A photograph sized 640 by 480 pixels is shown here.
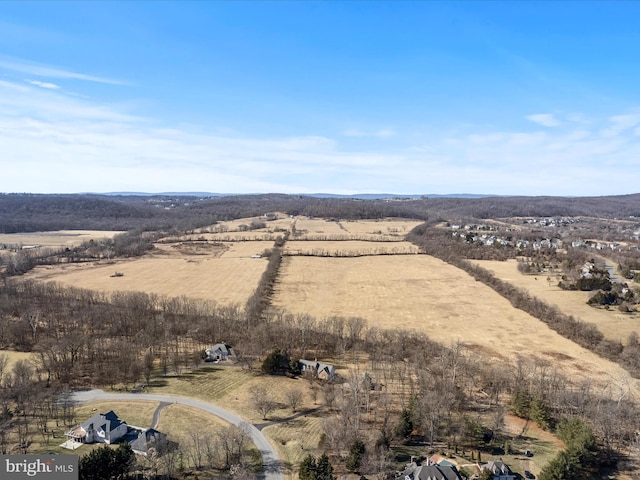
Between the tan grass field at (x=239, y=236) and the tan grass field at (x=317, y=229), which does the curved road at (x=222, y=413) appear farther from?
the tan grass field at (x=317, y=229)

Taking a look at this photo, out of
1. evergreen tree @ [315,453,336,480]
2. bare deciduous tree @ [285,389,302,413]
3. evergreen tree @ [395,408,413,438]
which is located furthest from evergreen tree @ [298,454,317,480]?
bare deciduous tree @ [285,389,302,413]

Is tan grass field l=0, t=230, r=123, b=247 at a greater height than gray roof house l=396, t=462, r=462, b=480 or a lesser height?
greater

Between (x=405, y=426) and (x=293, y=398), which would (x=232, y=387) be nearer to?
(x=293, y=398)

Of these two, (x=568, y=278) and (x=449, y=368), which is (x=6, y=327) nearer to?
(x=449, y=368)

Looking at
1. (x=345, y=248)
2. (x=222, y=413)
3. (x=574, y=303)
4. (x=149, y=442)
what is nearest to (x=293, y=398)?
(x=222, y=413)

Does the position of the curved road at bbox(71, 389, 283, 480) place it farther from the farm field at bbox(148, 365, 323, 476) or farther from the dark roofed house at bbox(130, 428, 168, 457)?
the dark roofed house at bbox(130, 428, 168, 457)

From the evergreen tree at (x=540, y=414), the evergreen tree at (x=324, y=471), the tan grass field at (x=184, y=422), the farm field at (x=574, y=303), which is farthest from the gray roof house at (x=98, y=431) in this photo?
the farm field at (x=574, y=303)
